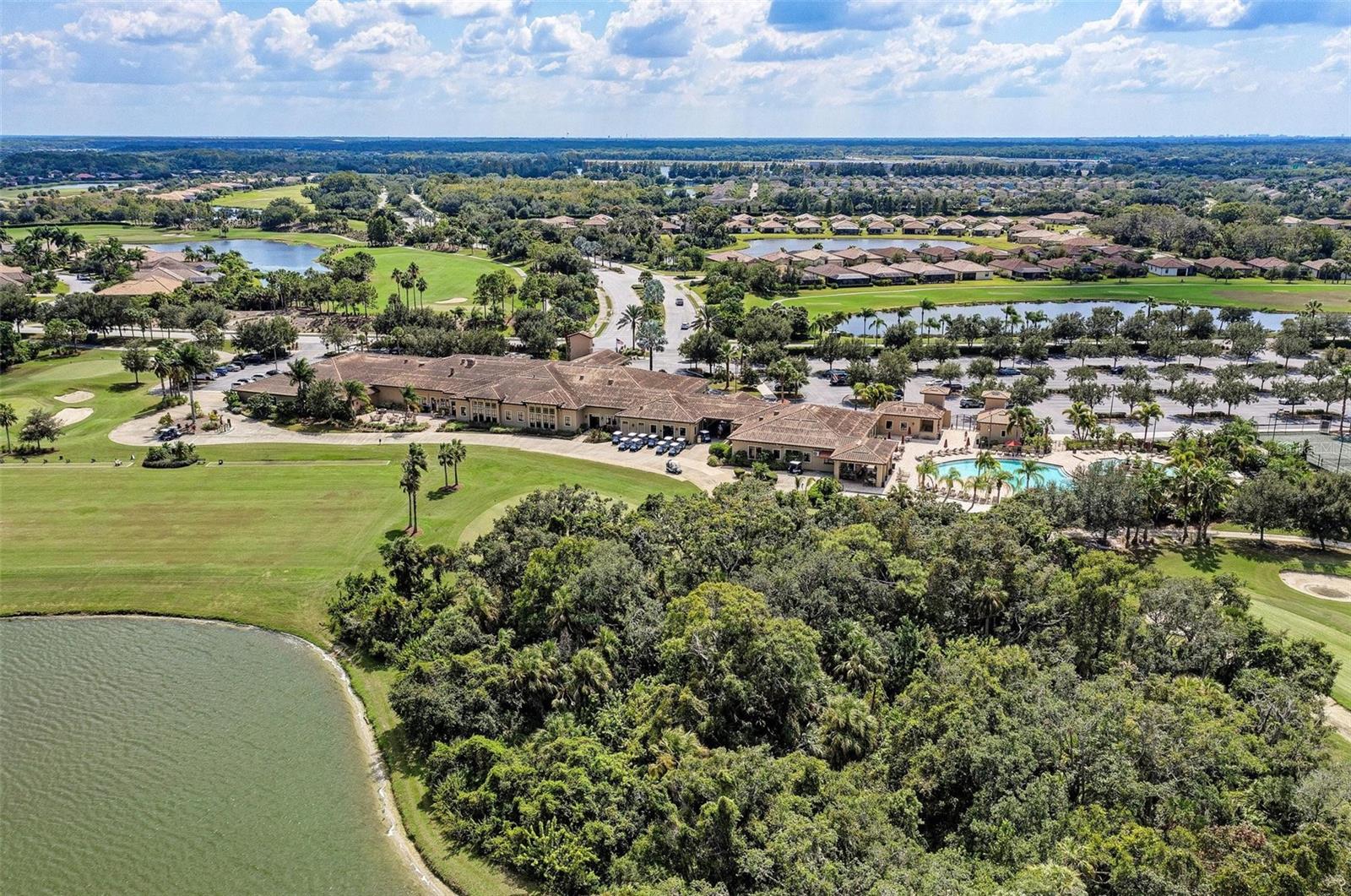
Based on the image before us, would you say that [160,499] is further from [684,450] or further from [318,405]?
[684,450]

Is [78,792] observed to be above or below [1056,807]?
below

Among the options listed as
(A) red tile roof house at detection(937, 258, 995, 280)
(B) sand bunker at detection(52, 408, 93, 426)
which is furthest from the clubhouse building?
(A) red tile roof house at detection(937, 258, 995, 280)

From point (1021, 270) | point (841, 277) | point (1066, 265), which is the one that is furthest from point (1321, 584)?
point (1066, 265)

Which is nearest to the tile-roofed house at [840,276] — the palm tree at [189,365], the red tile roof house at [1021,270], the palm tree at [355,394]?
the red tile roof house at [1021,270]

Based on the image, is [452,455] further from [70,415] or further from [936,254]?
[936,254]

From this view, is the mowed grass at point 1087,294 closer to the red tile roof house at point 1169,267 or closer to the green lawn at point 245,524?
the red tile roof house at point 1169,267

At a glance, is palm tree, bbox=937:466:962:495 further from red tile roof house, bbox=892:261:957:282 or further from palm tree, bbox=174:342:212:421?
red tile roof house, bbox=892:261:957:282

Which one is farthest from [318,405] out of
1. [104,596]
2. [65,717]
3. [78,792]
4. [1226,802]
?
[1226,802]
